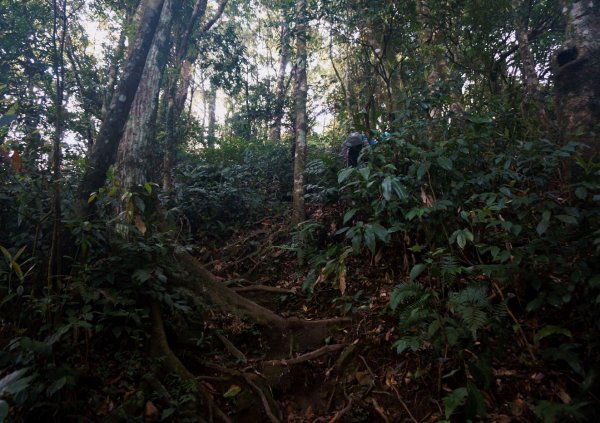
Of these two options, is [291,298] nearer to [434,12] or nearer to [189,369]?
[189,369]

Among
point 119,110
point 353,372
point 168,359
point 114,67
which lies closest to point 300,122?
point 119,110

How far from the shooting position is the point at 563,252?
9.57ft

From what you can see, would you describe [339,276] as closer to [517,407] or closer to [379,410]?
[379,410]

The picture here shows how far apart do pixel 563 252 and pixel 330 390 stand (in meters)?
2.32

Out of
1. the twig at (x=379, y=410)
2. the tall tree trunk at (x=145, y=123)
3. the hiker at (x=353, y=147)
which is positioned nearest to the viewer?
the twig at (x=379, y=410)

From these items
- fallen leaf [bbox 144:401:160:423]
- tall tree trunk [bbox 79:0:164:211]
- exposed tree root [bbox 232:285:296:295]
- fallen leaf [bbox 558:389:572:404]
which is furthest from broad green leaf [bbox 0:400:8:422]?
exposed tree root [bbox 232:285:296:295]

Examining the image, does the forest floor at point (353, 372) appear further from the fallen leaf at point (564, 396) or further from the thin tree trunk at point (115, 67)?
the thin tree trunk at point (115, 67)

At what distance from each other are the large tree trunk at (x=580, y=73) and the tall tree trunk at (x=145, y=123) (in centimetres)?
477

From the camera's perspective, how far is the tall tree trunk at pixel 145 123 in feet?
15.5

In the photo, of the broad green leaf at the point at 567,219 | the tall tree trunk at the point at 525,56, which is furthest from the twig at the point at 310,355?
the tall tree trunk at the point at 525,56

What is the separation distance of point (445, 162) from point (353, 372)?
222 cm

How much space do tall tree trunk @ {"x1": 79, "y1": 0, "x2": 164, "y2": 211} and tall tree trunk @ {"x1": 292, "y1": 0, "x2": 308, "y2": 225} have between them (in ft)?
9.47

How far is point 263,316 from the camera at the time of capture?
4.62m

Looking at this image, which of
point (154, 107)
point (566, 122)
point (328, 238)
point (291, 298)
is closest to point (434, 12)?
point (566, 122)
